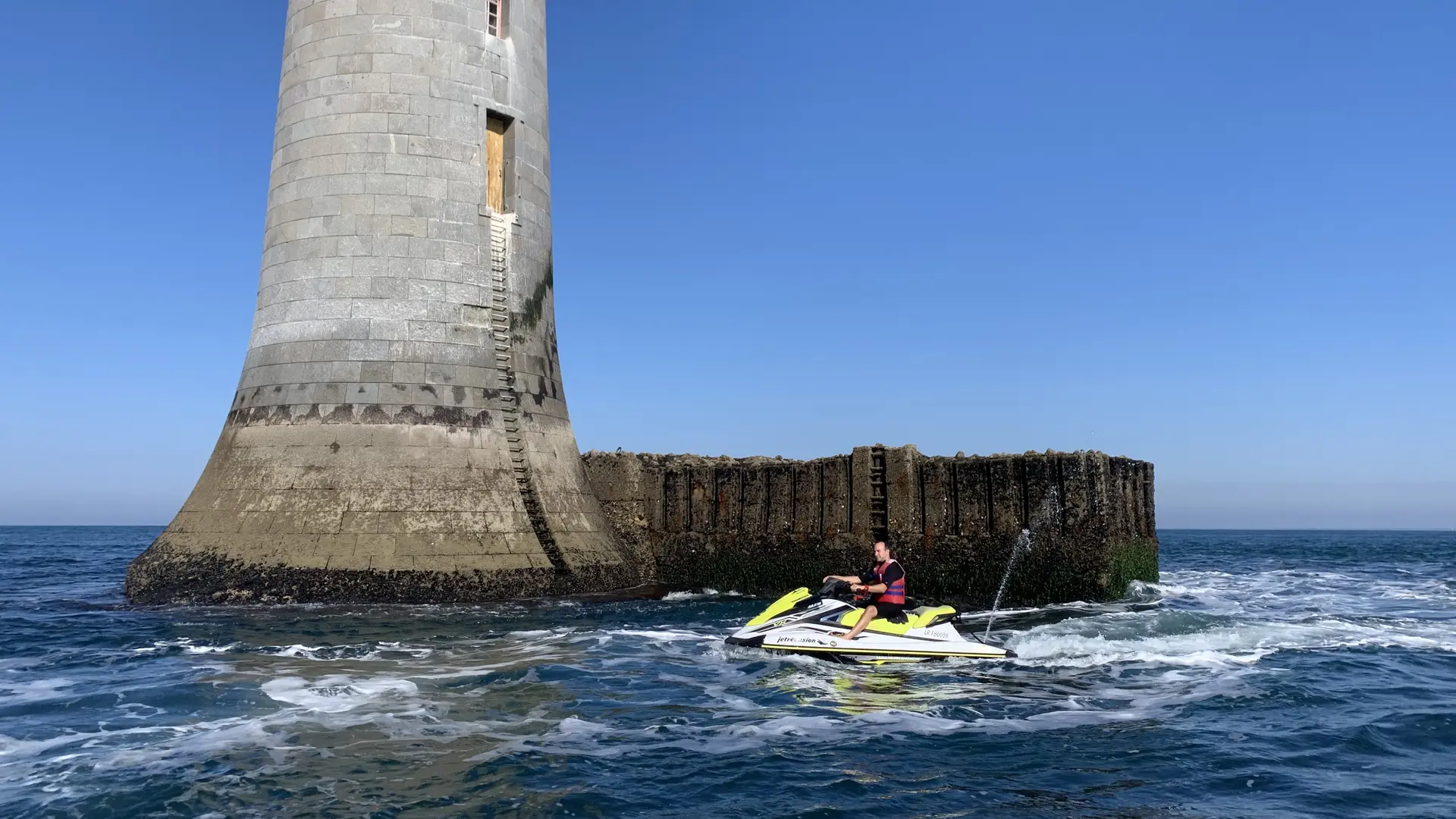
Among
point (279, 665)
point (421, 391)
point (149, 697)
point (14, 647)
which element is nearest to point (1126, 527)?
point (421, 391)

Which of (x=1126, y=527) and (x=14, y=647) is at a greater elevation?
(x=1126, y=527)

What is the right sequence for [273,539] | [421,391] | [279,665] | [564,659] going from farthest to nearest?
[421,391]
[273,539]
[564,659]
[279,665]

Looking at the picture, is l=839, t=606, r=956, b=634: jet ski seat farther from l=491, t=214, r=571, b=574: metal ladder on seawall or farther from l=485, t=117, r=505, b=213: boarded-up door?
l=485, t=117, r=505, b=213: boarded-up door

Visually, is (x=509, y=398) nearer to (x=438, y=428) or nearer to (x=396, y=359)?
(x=438, y=428)

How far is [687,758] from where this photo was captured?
359 inches

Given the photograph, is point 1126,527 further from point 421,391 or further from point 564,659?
point 421,391

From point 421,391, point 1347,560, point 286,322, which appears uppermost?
point 286,322

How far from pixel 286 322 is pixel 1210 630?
712 inches

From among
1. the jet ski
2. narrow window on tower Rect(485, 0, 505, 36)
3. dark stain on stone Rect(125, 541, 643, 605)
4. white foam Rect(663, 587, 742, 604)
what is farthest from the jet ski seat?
narrow window on tower Rect(485, 0, 505, 36)

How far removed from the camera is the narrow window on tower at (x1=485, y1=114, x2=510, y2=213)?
22.2m

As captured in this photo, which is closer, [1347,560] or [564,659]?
[564,659]

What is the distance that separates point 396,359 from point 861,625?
11016 mm

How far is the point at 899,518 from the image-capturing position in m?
21.6

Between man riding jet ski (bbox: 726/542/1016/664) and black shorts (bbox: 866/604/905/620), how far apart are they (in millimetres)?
11
